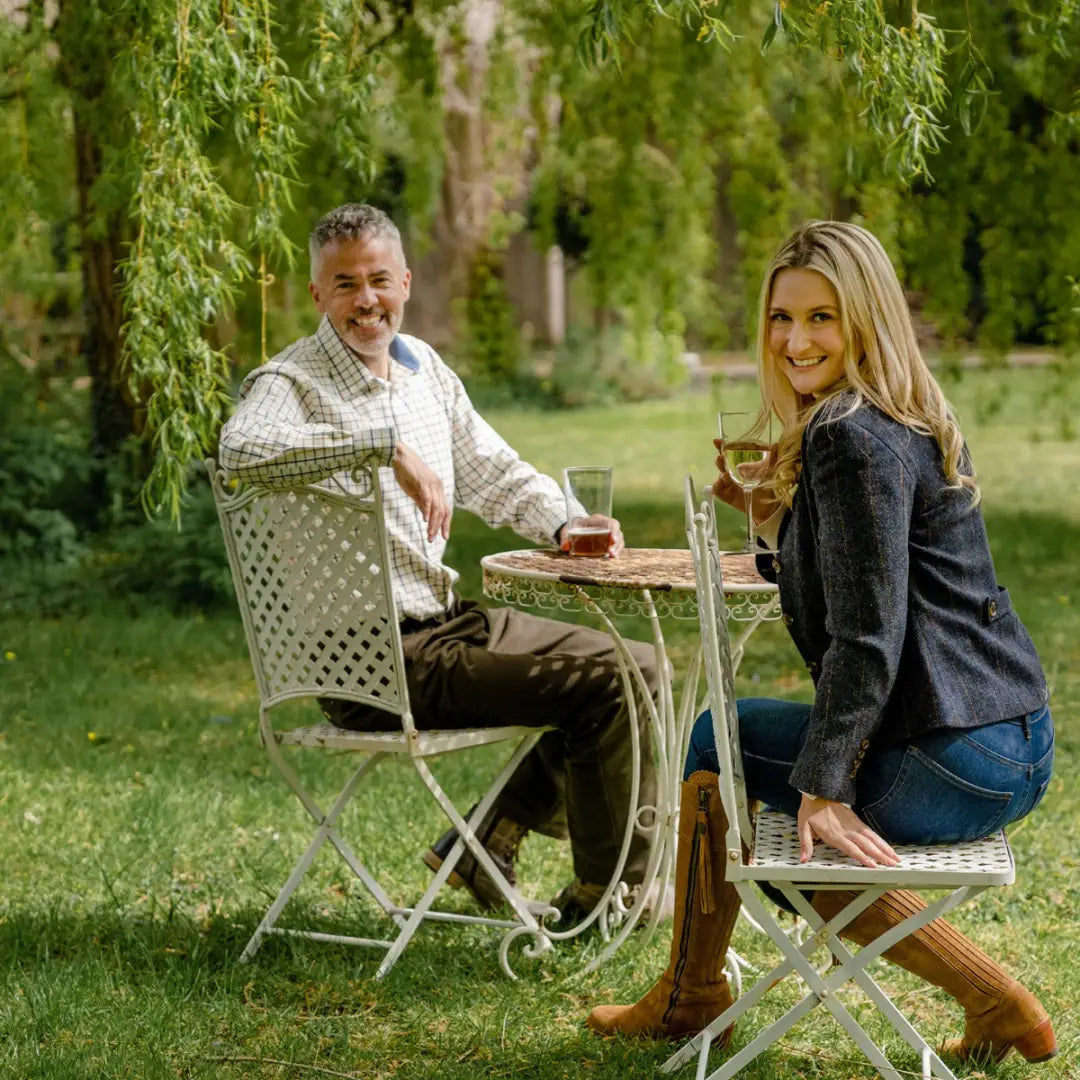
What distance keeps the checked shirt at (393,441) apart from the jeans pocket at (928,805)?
131cm

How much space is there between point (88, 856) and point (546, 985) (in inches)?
61.6

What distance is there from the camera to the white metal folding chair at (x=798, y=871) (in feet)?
9.05

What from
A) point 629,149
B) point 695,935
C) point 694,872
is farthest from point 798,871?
point 629,149

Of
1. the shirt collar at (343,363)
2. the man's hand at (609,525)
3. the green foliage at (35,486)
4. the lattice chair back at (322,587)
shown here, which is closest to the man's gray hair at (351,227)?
the shirt collar at (343,363)

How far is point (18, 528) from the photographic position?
31.3ft

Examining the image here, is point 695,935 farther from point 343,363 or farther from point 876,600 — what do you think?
point 343,363

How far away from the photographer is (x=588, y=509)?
12.9ft

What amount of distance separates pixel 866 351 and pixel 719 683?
2.07ft

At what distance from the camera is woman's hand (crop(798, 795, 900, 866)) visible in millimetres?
2766

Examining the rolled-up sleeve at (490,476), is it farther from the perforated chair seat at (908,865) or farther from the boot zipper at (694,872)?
the perforated chair seat at (908,865)

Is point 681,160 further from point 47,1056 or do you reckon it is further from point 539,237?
point 47,1056

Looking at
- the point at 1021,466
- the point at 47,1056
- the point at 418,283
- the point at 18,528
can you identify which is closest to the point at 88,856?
the point at 47,1056

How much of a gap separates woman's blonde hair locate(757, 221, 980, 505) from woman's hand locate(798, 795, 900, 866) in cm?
57

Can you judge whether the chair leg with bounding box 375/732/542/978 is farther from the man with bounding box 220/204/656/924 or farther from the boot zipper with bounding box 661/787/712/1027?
Result: the boot zipper with bounding box 661/787/712/1027
